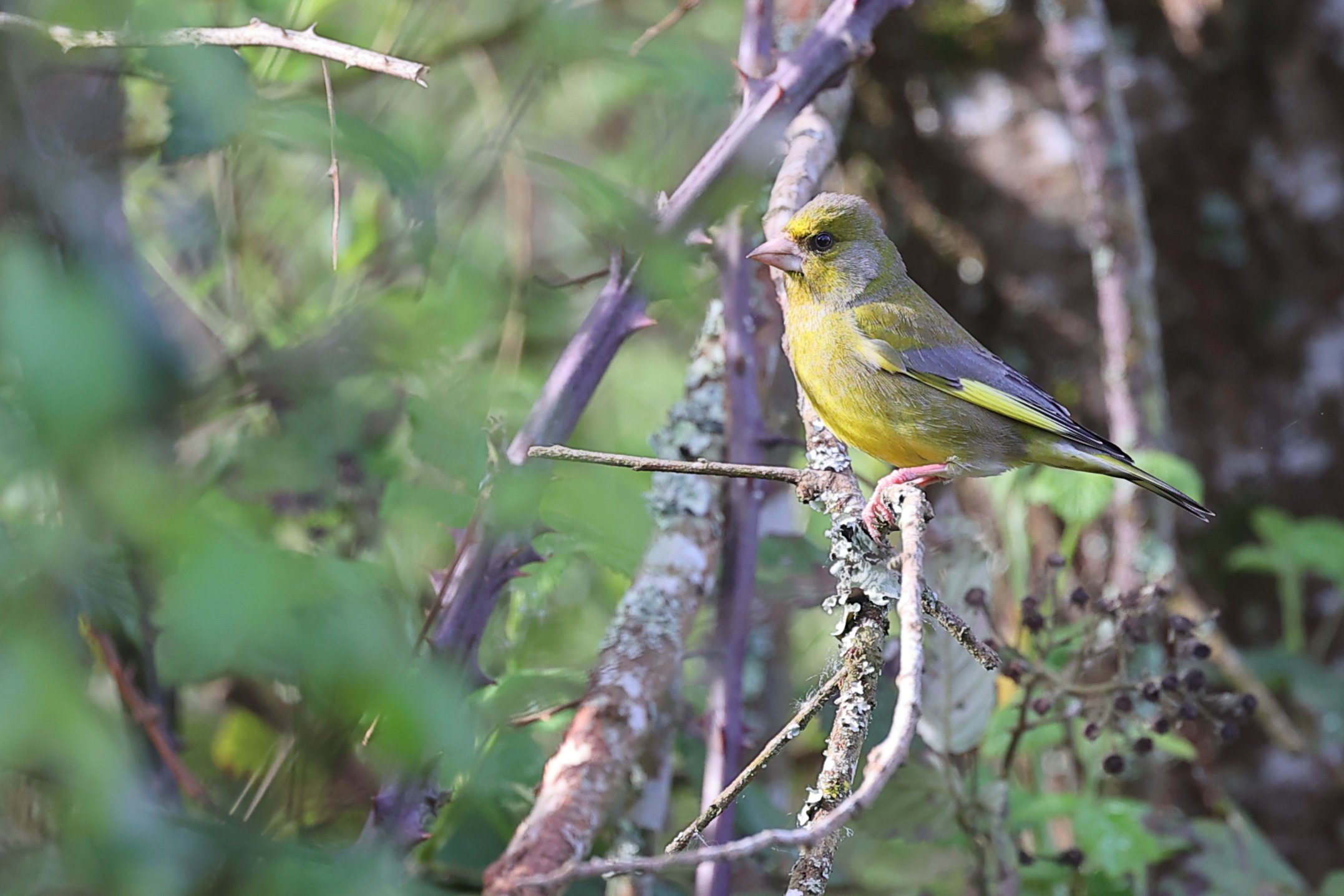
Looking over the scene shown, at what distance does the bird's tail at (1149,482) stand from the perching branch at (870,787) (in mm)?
1520

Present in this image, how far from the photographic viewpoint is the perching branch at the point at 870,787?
1016mm

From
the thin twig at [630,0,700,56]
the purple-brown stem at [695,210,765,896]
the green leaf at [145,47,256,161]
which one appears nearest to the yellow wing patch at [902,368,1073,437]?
the purple-brown stem at [695,210,765,896]

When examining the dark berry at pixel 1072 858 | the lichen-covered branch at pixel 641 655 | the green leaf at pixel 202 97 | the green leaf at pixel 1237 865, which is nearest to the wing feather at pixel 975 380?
the lichen-covered branch at pixel 641 655

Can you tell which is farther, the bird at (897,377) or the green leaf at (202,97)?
the bird at (897,377)

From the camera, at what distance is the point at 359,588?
5.25ft

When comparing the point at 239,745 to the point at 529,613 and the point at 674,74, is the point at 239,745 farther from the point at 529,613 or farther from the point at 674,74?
the point at 674,74

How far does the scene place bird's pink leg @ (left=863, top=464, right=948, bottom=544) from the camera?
2.19m

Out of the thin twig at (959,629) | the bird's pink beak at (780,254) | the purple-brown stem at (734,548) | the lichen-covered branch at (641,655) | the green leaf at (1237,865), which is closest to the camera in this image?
the thin twig at (959,629)

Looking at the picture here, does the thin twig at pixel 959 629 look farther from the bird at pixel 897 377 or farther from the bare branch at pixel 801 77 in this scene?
the bird at pixel 897 377

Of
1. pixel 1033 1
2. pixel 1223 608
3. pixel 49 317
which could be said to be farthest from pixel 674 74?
pixel 1223 608

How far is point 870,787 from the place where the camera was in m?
1.03

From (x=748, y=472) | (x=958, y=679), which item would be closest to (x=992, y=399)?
(x=958, y=679)

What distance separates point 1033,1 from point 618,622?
11.2 feet

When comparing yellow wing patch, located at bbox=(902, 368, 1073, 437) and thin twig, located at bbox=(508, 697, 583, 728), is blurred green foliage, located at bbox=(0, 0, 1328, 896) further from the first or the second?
yellow wing patch, located at bbox=(902, 368, 1073, 437)
